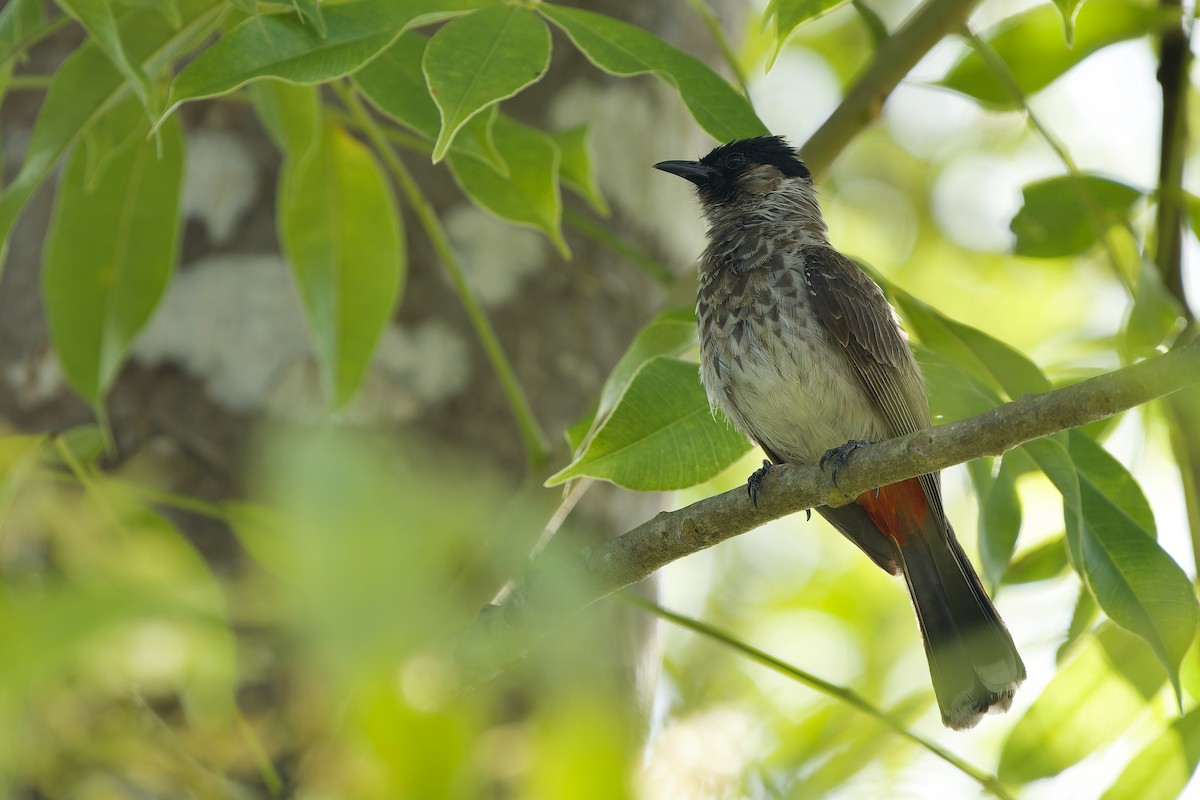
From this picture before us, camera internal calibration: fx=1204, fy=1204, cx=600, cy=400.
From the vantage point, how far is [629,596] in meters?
2.18

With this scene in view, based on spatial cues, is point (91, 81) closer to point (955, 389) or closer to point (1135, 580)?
point (955, 389)

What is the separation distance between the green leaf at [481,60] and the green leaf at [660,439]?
0.47 metres

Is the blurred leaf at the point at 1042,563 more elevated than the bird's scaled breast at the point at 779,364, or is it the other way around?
the bird's scaled breast at the point at 779,364

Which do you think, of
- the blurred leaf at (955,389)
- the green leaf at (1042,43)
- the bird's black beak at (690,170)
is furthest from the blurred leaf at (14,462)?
the green leaf at (1042,43)

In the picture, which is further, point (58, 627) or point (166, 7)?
point (166, 7)

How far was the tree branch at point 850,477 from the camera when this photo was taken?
1.39 metres

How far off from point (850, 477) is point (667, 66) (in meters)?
0.72

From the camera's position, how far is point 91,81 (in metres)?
2.14

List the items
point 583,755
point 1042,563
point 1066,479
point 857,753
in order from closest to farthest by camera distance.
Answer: point 583,755
point 1066,479
point 857,753
point 1042,563

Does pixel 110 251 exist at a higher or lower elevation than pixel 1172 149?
lower

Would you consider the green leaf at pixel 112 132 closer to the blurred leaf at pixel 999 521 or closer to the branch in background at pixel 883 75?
the branch in background at pixel 883 75

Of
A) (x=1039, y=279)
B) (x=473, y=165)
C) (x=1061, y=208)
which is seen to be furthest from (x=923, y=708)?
(x=1039, y=279)

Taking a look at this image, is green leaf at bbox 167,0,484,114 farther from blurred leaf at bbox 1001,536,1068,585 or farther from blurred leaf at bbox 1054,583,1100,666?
blurred leaf at bbox 1001,536,1068,585

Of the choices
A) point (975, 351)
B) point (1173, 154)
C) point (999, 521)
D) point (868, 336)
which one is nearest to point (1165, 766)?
point (999, 521)
